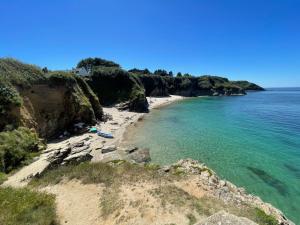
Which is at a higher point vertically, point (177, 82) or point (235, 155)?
point (177, 82)

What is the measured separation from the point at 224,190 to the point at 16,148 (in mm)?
19595

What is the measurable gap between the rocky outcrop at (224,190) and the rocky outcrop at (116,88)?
1815 inches

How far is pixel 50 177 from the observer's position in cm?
1512

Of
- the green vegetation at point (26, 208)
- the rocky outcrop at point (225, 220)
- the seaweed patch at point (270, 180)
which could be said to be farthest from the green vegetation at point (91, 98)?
the rocky outcrop at point (225, 220)

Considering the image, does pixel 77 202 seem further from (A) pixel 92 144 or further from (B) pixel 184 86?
(B) pixel 184 86

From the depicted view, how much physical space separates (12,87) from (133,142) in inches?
711

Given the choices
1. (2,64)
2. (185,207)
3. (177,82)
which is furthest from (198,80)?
(185,207)

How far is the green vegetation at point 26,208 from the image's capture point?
9633mm

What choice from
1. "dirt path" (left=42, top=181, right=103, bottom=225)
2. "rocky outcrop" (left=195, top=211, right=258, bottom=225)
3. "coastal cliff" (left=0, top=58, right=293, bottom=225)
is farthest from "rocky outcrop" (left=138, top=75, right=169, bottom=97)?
"rocky outcrop" (left=195, top=211, right=258, bottom=225)

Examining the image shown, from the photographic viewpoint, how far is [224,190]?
16.0m

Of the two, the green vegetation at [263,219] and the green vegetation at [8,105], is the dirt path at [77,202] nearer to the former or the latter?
the green vegetation at [263,219]

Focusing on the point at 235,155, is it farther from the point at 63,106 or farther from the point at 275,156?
the point at 63,106

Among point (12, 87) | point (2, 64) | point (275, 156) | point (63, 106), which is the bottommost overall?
point (275, 156)

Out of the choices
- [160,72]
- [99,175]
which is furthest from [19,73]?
[160,72]
